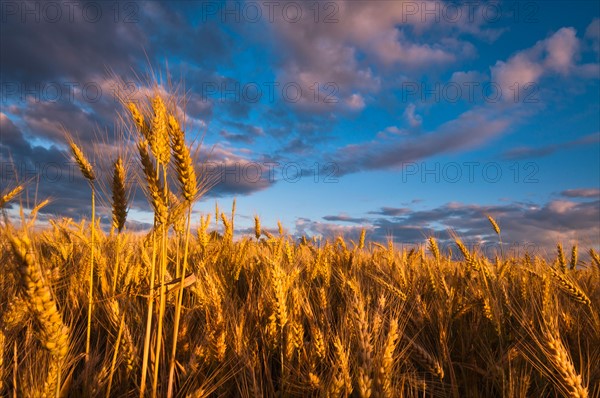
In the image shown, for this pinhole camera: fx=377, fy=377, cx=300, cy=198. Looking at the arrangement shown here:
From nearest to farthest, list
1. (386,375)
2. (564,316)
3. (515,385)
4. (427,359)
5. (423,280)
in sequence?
1. (386,375)
2. (515,385)
3. (427,359)
4. (564,316)
5. (423,280)

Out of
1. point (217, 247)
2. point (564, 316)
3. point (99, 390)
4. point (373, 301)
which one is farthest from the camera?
point (217, 247)

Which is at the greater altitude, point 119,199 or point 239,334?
point 119,199

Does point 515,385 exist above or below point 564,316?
below

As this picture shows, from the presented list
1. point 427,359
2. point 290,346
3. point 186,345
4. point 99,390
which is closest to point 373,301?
point 427,359

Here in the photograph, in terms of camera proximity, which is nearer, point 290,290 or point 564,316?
point 290,290

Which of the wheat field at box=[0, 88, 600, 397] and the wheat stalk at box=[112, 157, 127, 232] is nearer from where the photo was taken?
the wheat field at box=[0, 88, 600, 397]

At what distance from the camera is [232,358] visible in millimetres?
2148

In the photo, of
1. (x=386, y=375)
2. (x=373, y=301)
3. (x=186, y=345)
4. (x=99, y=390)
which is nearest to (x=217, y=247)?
(x=373, y=301)

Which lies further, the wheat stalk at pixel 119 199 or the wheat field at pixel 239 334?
the wheat stalk at pixel 119 199

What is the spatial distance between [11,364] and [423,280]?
332 centimetres

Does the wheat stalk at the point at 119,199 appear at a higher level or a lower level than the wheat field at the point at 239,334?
higher

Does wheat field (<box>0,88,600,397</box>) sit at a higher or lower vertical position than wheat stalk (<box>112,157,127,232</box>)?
lower

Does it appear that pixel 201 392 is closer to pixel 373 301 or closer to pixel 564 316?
pixel 373 301

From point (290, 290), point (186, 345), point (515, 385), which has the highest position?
point (290, 290)
